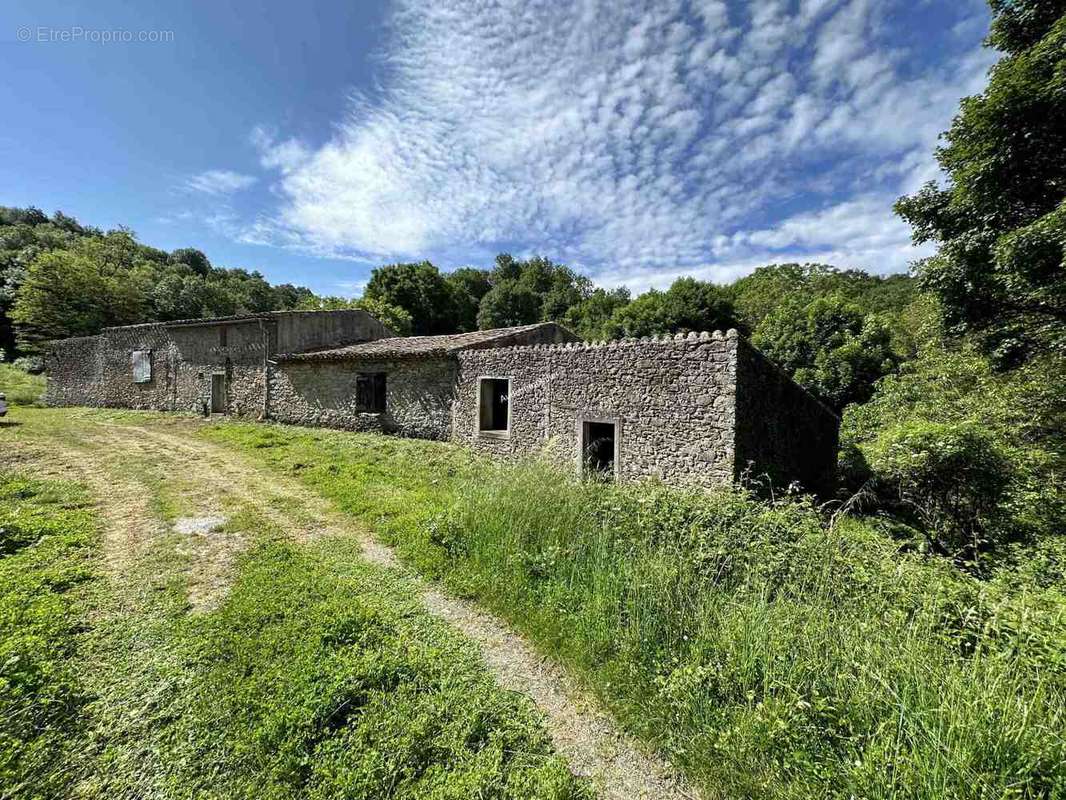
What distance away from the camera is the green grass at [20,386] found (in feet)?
60.4

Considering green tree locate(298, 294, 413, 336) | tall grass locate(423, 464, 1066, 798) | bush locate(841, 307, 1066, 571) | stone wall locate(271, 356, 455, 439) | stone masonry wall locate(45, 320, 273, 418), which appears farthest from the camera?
green tree locate(298, 294, 413, 336)

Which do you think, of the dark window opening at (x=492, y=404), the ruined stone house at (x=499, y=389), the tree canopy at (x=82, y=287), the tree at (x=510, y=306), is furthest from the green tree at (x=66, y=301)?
the dark window opening at (x=492, y=404)

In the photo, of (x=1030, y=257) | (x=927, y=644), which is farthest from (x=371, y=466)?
(x=1030, y=257)

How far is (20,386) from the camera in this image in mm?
20219

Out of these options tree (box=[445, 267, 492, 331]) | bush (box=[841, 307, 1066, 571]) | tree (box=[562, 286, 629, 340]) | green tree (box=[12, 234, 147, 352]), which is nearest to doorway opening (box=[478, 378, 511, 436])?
bush (box=[841, 307, 1066, 571])

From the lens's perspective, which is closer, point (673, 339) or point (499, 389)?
point (673, 339)

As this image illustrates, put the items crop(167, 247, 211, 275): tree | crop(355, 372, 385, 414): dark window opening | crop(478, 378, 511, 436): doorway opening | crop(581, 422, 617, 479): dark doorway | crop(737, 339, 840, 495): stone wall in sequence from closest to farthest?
crop(737, 339, 840, 495): stone wall → crop(581, 422, 617, 479): dark doorway → crop(478, 378, 511, 436): doorway opening → crop(355, 372, 385, 414): dark window opening → crop(167, 247, 211, 275): tree

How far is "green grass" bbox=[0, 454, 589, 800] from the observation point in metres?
2.09

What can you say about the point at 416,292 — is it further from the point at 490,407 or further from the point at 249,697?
the point at 249,697

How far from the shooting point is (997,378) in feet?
30.9

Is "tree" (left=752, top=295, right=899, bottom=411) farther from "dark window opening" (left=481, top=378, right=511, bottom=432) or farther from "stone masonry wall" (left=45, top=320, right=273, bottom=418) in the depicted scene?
"stone masonry wall" (left=45, top=320, right=273, bottom=418)

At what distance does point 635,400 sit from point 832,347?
56.9 feet

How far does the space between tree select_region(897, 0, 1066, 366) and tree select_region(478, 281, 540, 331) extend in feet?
96.7

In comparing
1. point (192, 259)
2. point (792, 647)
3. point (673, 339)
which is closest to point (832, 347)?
point (673, 339)
